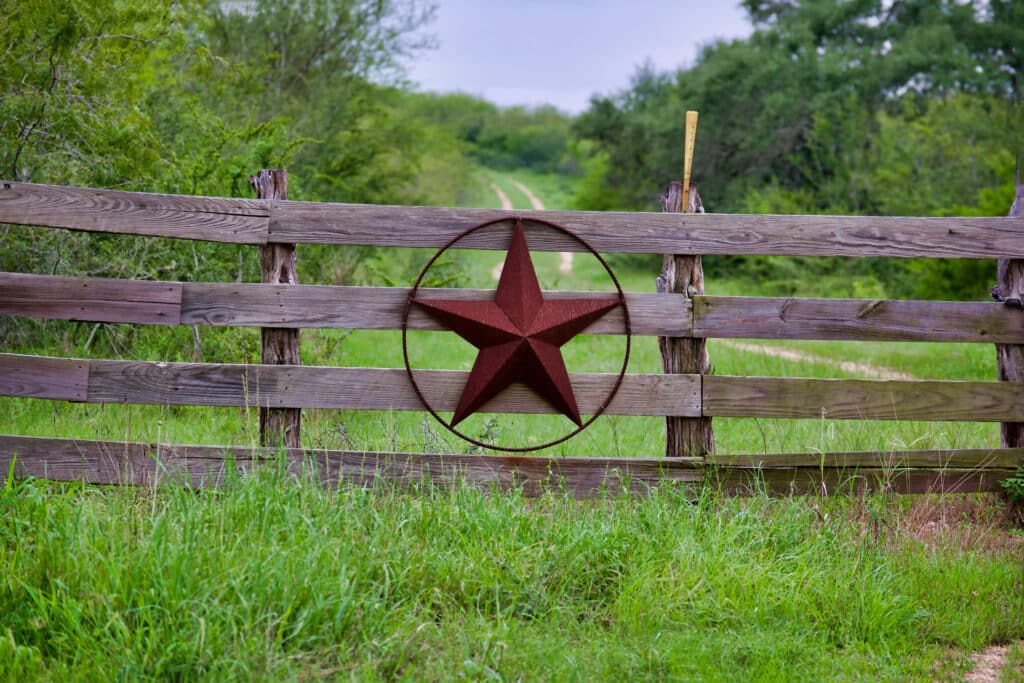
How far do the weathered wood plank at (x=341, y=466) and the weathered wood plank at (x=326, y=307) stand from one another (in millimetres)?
767

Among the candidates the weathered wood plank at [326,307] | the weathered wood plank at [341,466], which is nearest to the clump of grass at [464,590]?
the weathered wood plank at [341,466]

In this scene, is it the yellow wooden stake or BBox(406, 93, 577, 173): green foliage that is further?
BBox(406, 93, 577, 173): green foliage

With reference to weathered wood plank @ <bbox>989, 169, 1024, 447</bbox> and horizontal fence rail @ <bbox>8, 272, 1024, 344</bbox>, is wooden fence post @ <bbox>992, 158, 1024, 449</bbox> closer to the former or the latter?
weathered wood plank @ <bbox>989, 169, 1024, 447</bbox>

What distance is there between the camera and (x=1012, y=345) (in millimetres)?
5754

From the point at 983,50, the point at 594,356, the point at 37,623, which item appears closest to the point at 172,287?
the point at 37,623

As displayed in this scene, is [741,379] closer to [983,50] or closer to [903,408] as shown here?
[903,408]

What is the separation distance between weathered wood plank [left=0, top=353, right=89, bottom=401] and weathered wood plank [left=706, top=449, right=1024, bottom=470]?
12.4 ft

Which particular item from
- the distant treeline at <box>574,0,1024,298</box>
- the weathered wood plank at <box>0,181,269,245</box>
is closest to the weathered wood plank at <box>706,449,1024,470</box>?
the weathered wood plank at <box>0,181,269,245</box>

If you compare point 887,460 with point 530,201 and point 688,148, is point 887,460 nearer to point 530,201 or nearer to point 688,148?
point 688,148

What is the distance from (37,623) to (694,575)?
282 centimetres

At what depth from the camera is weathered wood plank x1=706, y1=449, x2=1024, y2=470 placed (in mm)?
5484

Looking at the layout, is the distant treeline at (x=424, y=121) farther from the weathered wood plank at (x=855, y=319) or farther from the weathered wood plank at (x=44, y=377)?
the weathered wood plank at (x=855, y=319)

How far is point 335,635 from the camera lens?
3607mm

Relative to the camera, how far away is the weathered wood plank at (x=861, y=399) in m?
5.50
